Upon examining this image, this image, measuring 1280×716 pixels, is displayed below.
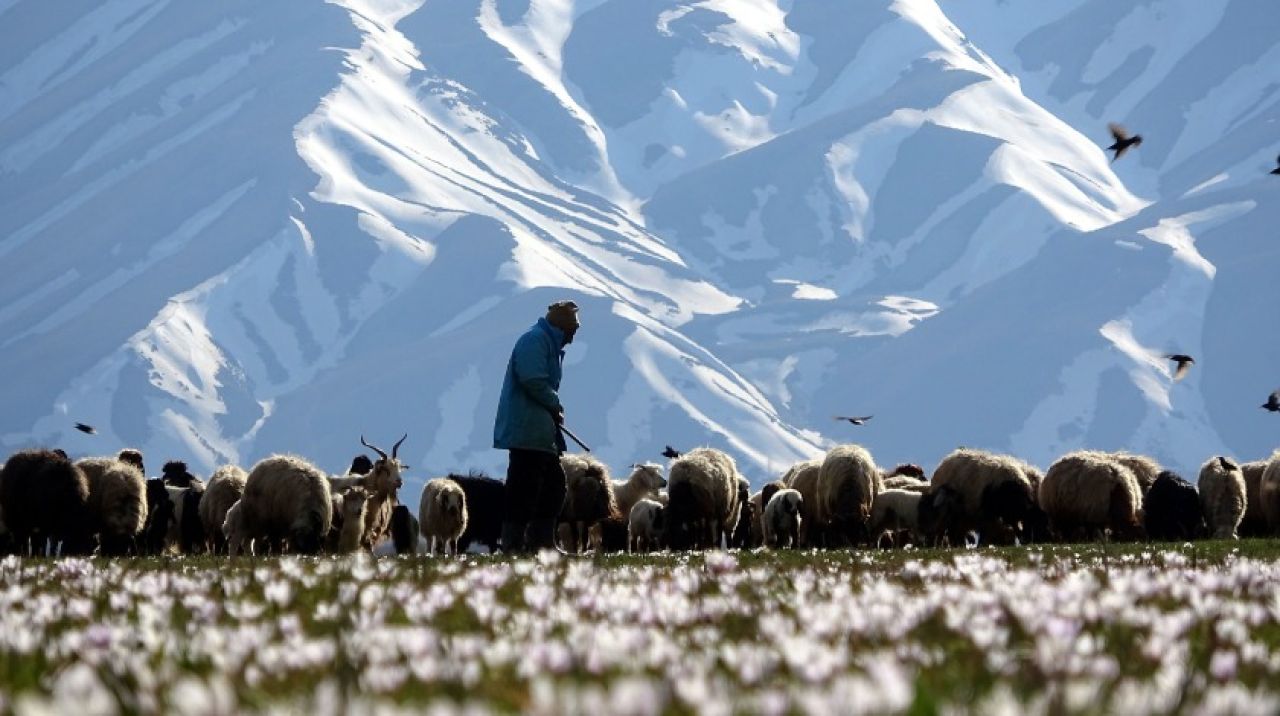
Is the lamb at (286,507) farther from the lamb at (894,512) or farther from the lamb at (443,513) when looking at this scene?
the lamb at (894,512)

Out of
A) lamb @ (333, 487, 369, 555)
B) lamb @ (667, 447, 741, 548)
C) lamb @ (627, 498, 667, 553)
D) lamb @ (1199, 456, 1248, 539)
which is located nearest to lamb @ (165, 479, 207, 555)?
lamb @ (627, 498, 667, 553)

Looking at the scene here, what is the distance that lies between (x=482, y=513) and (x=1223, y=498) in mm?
13848

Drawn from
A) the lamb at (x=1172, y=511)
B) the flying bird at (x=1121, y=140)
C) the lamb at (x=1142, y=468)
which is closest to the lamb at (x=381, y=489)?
the flying bird at (x=1121, y=140)

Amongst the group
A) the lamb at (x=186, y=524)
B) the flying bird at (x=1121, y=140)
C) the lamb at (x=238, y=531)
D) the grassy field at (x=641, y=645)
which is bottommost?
the grassy field at (x=641, y=645)

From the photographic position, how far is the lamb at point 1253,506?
34.2 metres

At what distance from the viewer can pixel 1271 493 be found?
102 ft

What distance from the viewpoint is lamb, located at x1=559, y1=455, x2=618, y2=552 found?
31844 millimetres

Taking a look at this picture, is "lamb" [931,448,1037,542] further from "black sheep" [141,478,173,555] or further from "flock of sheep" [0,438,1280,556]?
"black sheep" [141,478,173,555]

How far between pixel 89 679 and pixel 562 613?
3.16 metres

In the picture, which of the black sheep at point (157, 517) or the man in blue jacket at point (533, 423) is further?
the black sheep at point (157, 517)

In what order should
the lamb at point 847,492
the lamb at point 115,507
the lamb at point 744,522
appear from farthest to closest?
1. the lamb at point 744,522
2. the lamb at point 847,492
3. the lamb at point 115,507

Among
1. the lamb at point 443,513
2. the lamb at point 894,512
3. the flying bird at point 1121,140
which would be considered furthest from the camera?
the lamb at point 894,512

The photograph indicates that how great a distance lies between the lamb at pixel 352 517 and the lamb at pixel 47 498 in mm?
4998

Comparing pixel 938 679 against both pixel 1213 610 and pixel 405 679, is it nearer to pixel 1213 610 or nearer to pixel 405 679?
pixel 405 679
